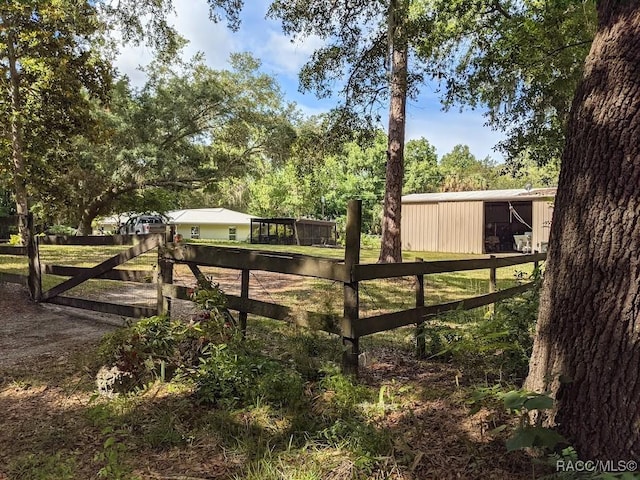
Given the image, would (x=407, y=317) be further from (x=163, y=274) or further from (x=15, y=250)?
(x=15, y=250)

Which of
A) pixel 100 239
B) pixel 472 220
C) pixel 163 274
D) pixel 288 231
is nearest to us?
pixel 163 274

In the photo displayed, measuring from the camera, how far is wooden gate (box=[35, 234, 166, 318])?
5191 millimetres

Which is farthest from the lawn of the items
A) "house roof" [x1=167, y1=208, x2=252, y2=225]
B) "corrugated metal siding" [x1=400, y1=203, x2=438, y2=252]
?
"house roof" [x1=167, y1=208, x2=252, y2=225]

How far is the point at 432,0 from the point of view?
9836 mm

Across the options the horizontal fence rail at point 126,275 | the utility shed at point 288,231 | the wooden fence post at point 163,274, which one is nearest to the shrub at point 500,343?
the wooden fence post at point 163,274

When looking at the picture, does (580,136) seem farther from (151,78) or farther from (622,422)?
(151,78)

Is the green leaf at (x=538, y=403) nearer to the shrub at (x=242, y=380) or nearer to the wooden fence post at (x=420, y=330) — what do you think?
the shrub at (x=242, y=380)

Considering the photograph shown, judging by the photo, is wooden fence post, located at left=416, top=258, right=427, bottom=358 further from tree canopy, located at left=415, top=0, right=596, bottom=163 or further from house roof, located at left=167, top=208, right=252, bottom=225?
house roof, located at left=167, top=208, right=252, bottom=225

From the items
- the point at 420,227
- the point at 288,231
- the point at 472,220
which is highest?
the point at 472,220

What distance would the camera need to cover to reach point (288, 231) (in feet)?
118

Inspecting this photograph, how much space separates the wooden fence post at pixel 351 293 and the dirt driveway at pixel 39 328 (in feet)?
10.5

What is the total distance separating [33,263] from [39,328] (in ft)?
5.05

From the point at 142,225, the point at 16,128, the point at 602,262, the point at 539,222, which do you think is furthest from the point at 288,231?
the point at 602,262

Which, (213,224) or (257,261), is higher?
(213,224)
